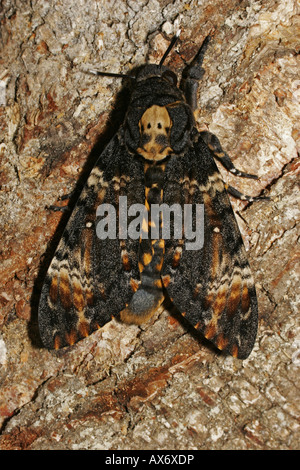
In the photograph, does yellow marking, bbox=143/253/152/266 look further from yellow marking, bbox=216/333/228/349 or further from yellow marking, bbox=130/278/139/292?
yellow marking, bbox=216/333/228/349

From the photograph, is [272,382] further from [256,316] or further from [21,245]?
[21,245]

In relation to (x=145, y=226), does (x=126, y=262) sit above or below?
below

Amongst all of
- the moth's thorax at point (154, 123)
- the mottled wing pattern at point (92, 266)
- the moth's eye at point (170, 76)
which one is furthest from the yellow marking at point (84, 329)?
the moth's eye at point (170, 76)

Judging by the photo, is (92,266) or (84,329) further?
(92,266)

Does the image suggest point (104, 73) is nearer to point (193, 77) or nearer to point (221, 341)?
point (193, 77)

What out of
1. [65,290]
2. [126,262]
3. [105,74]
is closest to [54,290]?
[65,290]

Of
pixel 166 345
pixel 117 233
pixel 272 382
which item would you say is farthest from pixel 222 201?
pixel 272 382
